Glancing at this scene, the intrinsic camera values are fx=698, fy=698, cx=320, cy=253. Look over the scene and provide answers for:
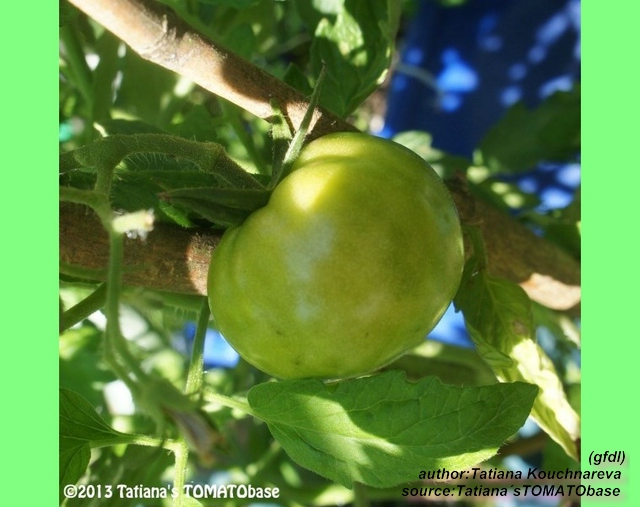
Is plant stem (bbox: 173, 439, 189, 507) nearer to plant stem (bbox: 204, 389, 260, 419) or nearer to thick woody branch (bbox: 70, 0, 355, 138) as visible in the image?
plant stem (bbox: 204, 389, 260, 419)

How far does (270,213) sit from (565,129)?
571 millimetres

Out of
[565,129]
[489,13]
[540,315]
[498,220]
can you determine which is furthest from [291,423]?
[489,13]

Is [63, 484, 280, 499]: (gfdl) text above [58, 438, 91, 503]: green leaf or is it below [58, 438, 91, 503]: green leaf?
below

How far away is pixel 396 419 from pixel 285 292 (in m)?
0.11

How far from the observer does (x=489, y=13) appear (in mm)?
1240

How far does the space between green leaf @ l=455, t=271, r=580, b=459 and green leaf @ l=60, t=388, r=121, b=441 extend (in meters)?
0.28

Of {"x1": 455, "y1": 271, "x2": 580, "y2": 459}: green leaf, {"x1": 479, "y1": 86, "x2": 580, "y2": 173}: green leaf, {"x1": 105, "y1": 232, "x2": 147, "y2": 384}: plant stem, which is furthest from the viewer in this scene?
{"x1": 479, "y1": 86, "x2": 580, "y2": 173}: green leaf

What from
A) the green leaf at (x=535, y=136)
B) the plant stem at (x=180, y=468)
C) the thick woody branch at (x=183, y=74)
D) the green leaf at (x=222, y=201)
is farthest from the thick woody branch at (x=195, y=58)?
the green leaf at (x=535, y=136)

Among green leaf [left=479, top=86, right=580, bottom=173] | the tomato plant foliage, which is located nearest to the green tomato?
the tomato plant foliage

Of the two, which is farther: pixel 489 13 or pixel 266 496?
pixel 489 13

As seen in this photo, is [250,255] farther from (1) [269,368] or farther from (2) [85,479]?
(2) [85,479]

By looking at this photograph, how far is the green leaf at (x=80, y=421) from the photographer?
478 mm

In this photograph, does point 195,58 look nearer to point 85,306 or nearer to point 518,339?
point 85,306

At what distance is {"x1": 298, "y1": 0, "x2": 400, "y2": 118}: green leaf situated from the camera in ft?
2.06
